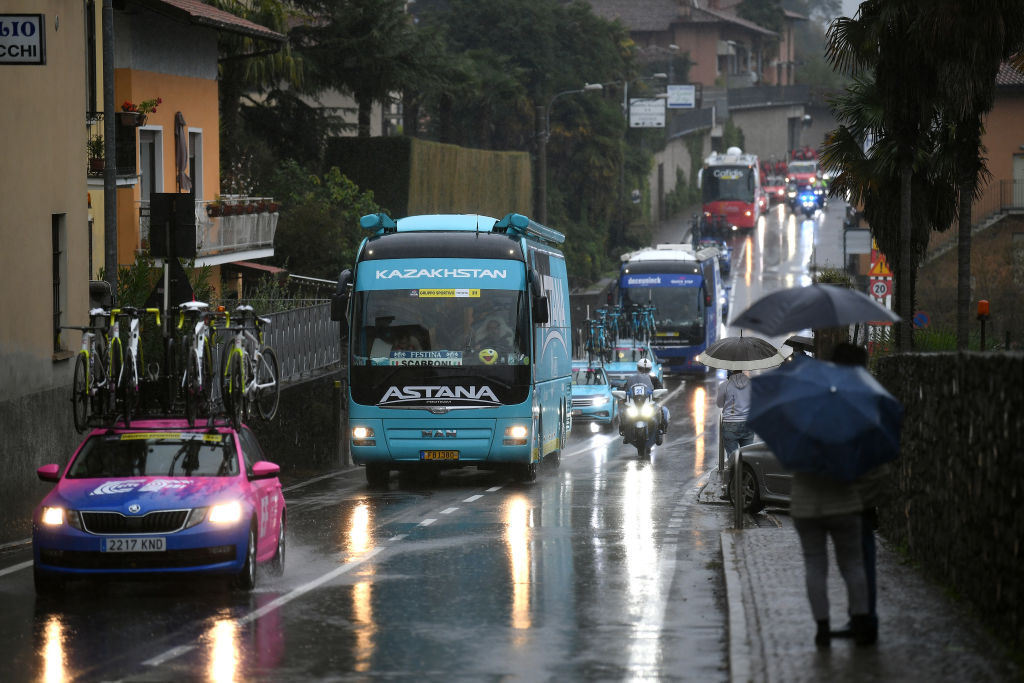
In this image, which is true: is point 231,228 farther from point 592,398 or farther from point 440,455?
point 440,455

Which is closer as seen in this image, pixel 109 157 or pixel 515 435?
pixel 109 157

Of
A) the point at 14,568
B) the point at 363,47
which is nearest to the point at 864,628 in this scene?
the point at 14,568

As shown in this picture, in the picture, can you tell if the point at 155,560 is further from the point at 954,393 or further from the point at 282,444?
the point at 282,444

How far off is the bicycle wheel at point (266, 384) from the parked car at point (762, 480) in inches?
210

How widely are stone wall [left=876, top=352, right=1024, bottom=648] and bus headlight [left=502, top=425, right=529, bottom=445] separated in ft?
31.1

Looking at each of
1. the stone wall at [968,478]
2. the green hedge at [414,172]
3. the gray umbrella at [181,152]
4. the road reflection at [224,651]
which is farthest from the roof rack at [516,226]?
the green hedge at [414,172]

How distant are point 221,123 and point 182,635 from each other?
114 ft

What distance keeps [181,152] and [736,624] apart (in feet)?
90.6

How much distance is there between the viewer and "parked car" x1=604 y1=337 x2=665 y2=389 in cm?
4331

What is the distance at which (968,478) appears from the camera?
10828mm

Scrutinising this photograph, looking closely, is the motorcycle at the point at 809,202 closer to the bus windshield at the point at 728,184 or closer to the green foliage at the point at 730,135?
the bus windshield at the point at 728,184

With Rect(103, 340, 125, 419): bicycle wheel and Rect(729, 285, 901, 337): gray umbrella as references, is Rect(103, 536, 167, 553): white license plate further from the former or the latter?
Rect(729, 285, 901, 337): gray umbrella

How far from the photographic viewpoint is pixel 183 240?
1975 cm

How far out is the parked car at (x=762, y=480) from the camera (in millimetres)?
19125
